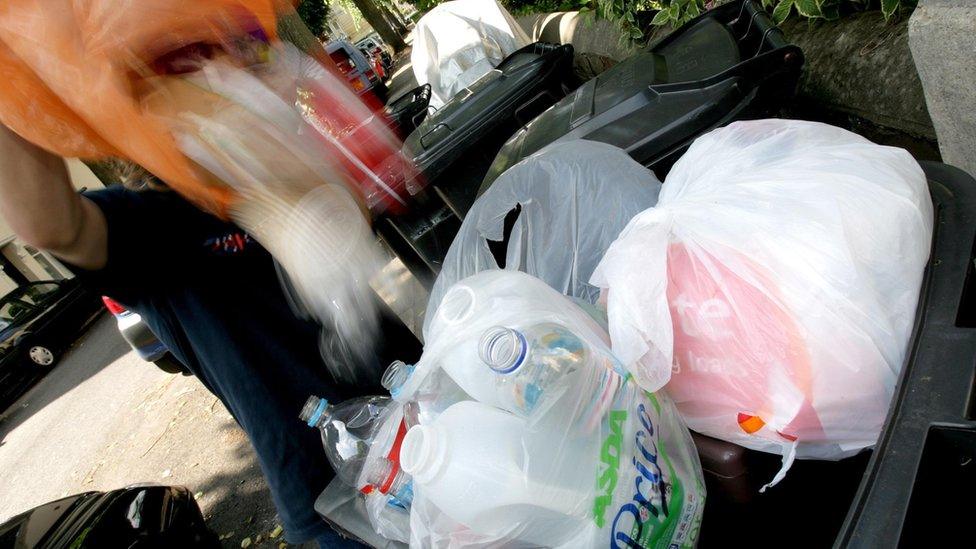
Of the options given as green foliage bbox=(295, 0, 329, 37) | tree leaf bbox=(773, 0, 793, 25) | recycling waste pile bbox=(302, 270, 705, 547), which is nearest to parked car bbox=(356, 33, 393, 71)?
green foliage bbox=(295, 0, 329, 37)

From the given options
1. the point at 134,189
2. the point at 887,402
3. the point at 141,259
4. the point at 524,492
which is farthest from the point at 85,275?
the point at 887,402

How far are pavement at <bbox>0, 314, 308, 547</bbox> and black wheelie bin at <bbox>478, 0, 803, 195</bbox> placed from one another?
8.52 ft

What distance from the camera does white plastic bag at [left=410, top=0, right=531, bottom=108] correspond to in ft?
16.3

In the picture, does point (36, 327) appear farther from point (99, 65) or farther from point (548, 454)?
point (548, 454)

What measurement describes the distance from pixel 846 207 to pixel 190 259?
4.45 ft

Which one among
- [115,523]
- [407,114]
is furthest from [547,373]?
[407,114]

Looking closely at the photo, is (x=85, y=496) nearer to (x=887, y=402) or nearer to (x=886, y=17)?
(x=887, y=402)

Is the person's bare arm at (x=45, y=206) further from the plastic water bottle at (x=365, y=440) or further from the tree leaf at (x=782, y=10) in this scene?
the tree leaf at (x=782, y=10)

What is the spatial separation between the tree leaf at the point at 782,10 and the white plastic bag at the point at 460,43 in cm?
251

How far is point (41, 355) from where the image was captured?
8.82 meters

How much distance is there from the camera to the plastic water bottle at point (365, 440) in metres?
1.03

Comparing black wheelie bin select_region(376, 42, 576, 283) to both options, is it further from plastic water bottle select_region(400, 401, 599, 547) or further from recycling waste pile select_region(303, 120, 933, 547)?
plastic water bottle select_region(400, 401, 599, 547)

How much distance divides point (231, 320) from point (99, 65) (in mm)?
721

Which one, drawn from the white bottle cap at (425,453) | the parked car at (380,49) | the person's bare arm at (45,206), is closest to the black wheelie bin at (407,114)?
the person's bare arm at (45,206)
